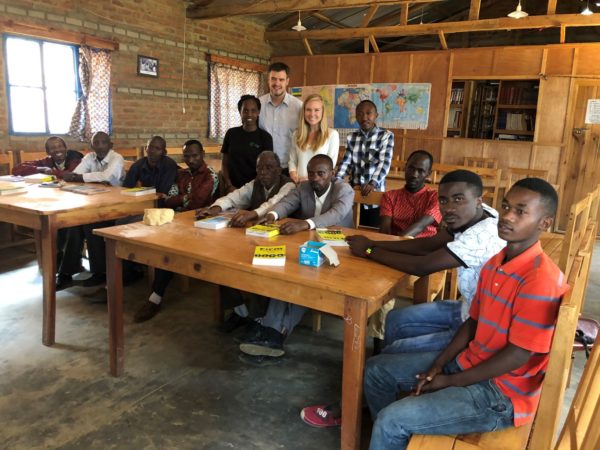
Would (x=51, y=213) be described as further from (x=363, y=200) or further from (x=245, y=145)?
(x=363, y=200)

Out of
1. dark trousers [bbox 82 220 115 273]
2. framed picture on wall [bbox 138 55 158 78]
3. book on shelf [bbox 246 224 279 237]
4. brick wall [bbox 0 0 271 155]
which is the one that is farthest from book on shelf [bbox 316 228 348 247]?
framed picture on wall [bbox 138 55 158 78]

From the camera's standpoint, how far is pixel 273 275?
5.72ft

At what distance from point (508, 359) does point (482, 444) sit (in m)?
0.25

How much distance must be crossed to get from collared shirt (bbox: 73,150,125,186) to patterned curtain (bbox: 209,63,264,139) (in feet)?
12.4

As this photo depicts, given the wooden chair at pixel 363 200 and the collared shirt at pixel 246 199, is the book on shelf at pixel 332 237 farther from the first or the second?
the wooden chair at pixel 363 200

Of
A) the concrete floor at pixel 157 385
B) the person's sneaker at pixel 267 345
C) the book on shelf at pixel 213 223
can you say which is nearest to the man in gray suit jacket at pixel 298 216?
the person's sneaker at pixel 267 345

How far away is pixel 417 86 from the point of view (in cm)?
770

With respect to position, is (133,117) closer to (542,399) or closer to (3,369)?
(3,369)

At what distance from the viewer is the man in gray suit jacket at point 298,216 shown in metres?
2.47

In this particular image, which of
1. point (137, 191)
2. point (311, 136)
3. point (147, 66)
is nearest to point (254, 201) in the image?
point (311, 136)

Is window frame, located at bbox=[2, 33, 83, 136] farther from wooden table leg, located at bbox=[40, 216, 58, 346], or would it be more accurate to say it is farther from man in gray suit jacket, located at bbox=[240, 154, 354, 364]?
man in gray suit jacket, located at bbox=[240, 154, 354, 364]

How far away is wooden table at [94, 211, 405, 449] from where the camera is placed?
162cm

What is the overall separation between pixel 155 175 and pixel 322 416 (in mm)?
2544

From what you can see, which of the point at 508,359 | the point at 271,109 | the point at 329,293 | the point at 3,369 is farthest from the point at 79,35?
the point at 508,359
